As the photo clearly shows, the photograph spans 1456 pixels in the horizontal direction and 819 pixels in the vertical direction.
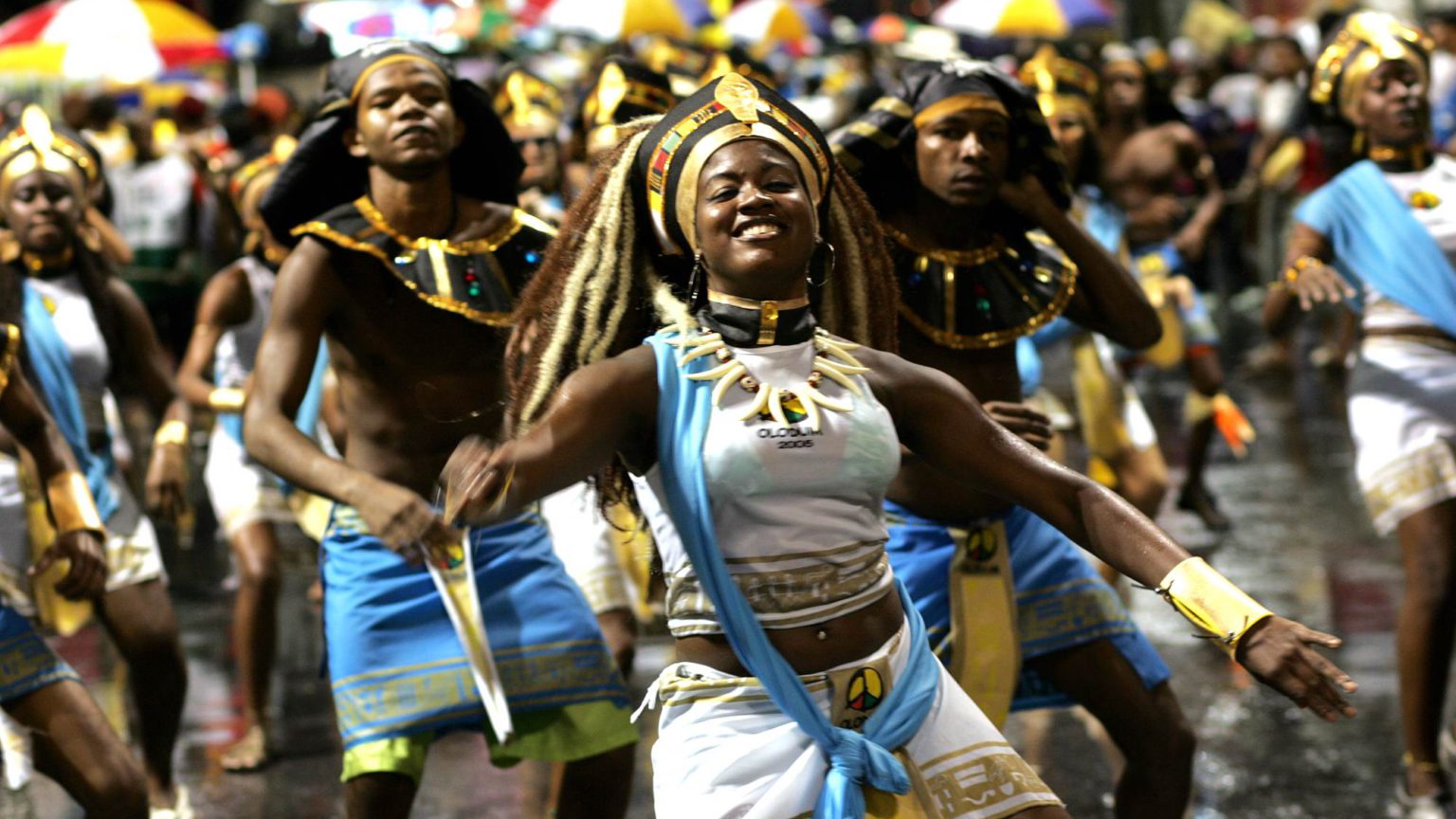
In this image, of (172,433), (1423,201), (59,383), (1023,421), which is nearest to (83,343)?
(59,383)

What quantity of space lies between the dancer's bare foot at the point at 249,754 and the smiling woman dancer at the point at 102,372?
0.46 m

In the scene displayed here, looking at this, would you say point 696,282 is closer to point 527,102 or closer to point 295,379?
point 295,379

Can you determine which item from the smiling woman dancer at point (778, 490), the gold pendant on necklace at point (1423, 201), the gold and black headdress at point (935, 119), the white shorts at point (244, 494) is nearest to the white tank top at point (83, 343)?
the white shorts at point (244, 494)

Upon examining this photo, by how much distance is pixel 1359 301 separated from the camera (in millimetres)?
6430

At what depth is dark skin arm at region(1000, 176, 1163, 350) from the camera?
527cm

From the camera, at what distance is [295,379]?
4922mm

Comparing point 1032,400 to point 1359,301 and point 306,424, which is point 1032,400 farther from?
point 306,424

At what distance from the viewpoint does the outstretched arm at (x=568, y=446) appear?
10.5 feet

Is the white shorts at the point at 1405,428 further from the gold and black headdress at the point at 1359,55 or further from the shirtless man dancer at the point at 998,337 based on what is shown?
the shirtless man dancer at the point at 998,337

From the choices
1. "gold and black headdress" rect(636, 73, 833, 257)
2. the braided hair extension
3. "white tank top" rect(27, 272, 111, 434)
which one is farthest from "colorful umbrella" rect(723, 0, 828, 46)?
"gold and black headdress" rect(636, 73, 833, 257)

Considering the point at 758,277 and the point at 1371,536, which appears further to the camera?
the point at 1371,536

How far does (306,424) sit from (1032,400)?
2411 millimetres

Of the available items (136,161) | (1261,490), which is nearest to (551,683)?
(1261,490)

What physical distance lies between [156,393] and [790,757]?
386cm
